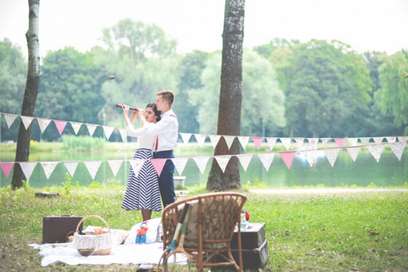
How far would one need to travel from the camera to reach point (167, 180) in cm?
768

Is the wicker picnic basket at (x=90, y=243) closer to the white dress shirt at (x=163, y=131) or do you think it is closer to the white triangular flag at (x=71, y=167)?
the white dress shirt at (x=163, y=131)

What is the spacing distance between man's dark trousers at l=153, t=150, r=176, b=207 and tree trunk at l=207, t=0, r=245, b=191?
189 inches

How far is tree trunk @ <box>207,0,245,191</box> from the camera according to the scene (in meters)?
12.5

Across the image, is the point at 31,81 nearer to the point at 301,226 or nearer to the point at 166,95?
the point at 166,95

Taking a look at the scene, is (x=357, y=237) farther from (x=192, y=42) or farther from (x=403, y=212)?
(x=192, y=42)

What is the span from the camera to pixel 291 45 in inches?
2854

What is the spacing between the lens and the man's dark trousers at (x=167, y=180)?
25.1 feet

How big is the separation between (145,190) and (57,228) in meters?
1.05

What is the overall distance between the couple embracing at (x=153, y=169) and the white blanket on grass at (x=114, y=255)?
0.62 m

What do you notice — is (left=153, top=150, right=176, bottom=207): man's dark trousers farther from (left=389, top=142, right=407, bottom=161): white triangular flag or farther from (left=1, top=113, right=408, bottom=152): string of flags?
(left=389, top=142, right=407, bottom=161): white triangular flag

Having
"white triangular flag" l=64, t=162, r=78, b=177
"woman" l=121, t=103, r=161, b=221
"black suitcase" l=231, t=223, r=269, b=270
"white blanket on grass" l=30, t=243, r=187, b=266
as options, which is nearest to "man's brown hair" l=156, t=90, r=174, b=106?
"woman" l=121, t=103, r=161, b=221

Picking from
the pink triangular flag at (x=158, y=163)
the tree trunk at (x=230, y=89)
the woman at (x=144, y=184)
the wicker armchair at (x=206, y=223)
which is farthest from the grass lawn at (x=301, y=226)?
the pink triangular flag at (x=158, y=163)

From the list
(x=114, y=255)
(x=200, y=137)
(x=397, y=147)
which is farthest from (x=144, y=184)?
(x=200, y=137)

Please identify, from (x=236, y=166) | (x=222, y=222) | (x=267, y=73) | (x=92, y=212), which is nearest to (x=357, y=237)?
(x=222, y=222)
